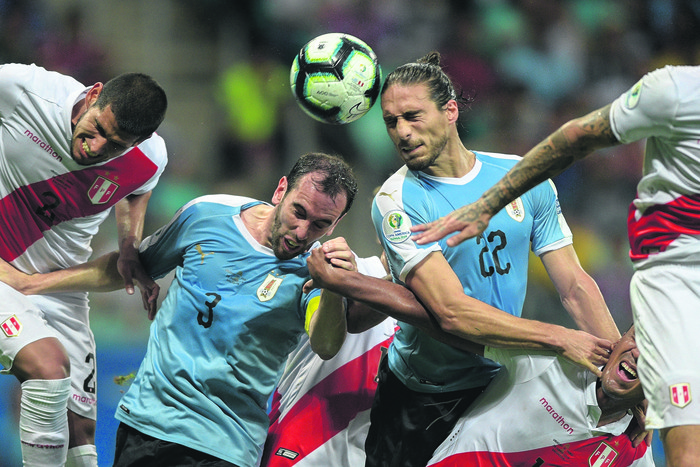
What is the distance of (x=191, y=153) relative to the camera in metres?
7.11

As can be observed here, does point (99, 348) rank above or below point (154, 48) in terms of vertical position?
below

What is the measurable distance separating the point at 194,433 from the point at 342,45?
2.13 meters

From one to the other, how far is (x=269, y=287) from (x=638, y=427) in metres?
1.76

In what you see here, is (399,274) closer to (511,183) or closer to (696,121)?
(511,183)

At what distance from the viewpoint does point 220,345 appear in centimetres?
349

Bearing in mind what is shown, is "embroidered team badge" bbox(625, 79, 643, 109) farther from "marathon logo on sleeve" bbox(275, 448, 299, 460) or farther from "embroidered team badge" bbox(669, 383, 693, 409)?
"marathon logo on sleeve" bbox(275, 448, 299, 460)

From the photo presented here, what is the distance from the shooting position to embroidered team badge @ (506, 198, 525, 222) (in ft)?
11.4

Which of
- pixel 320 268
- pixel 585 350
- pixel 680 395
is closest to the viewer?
pixel 680 395

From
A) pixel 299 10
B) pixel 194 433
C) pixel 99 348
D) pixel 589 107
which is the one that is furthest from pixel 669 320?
pixel 299 10

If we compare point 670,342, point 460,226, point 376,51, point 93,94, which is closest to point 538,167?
point 460,226

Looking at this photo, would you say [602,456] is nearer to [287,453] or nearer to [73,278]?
[287,453]

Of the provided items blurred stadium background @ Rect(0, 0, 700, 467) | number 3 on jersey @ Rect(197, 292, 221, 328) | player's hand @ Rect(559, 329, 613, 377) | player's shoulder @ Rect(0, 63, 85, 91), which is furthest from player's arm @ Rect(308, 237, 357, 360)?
blurred stadium background @ Rect(0, 0, 700, 467)

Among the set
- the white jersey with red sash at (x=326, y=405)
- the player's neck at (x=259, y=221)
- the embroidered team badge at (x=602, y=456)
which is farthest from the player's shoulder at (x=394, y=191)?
the embroidered team badge at (x=602, y=456)

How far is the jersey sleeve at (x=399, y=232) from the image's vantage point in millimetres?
3242
